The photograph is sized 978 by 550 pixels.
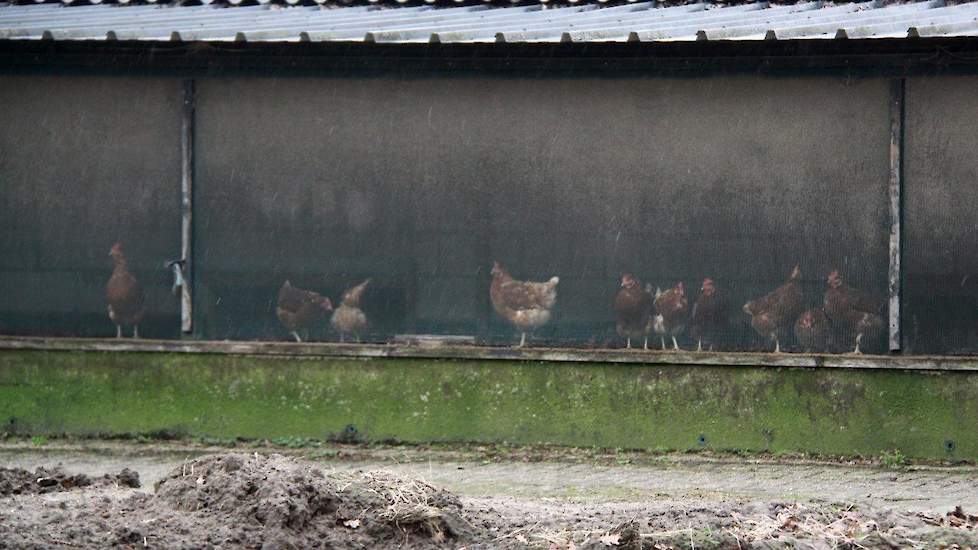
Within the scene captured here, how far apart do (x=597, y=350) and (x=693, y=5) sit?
8.94ft

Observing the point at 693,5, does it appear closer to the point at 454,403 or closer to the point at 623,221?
the point at 623,221

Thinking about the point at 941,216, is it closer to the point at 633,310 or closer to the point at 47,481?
the point at 633,310

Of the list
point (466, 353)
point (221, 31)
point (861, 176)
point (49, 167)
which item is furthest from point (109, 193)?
point (861, 176)

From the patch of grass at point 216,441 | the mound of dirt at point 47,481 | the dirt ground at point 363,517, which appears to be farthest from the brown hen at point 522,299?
the mound of dirt at point 47,481

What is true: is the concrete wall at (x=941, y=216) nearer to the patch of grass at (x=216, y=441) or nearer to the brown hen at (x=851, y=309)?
the brown hen at (x=851, y=309)

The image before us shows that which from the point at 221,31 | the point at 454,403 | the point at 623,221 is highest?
the point at 221,31

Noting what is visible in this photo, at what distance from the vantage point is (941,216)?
10.6 meters

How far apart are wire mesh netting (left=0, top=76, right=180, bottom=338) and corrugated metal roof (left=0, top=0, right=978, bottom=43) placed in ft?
1.84

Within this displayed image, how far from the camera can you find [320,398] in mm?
11242

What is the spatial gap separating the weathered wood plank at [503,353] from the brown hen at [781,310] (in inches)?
6.7

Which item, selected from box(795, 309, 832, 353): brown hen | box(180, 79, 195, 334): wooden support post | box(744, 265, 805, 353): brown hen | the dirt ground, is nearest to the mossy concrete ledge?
box(795, 309, 832, 353): brown hen

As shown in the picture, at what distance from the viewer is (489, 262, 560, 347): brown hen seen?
11094mm

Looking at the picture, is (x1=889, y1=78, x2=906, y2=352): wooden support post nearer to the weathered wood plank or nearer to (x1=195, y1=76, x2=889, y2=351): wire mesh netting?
(x1=195, y1=76, x2=889, y2=351): wire mesh netting

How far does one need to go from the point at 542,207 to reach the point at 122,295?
126 inches
